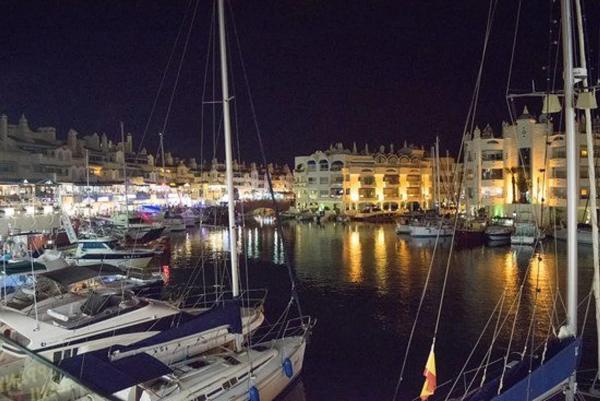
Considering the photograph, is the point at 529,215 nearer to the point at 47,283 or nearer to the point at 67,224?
the point at 67,224

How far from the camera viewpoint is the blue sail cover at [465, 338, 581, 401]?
844 cm

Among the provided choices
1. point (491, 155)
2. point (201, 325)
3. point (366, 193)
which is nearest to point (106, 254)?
point (201, 325)

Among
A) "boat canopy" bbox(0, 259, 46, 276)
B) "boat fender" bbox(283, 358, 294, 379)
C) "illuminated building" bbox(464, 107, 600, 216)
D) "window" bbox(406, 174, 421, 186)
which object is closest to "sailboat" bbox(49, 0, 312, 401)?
"boat fender" bbox(283, 358, 294, 379)

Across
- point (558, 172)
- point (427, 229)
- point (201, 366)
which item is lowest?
point (427, 229)

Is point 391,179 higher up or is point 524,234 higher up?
point 391,179

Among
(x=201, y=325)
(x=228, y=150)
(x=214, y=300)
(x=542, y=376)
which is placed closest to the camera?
(x=542, y=376)

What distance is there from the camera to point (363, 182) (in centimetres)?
10244

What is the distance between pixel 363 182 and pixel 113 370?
9427 cm

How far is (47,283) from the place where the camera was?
18984 millimetres

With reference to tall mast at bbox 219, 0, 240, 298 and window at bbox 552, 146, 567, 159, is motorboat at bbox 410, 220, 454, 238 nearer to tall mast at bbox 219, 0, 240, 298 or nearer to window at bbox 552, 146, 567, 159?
window at bbox 552, 146, 567, 159

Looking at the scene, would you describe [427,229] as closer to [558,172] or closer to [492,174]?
[492,174]

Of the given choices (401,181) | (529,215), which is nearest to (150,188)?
(401,181)

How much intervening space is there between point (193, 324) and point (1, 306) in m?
7.81

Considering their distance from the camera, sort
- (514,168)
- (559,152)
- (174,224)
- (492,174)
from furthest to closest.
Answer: (174,224) < (492,174) < (514,168) < (559,152)
